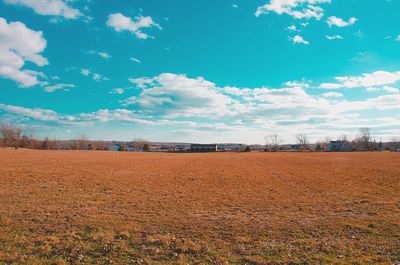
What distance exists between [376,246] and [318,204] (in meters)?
7.90

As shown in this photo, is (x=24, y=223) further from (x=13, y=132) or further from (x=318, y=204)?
(x=13, y=132)

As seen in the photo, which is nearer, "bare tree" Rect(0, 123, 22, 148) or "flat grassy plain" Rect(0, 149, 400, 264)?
"flat grassy plain" Rect(0, 149, 400, 264)

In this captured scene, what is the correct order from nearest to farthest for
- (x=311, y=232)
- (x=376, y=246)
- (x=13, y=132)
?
(x=376, y=246)
(x=311, y=232)
(x=13, y=132)

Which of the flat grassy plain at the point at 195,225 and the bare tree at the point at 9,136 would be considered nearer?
the flat grassy plain at the point at 195,225

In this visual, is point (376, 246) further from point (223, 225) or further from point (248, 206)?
point (248, 206)

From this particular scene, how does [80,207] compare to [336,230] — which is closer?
[336,230]

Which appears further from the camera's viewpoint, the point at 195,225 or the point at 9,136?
the point at 9,136

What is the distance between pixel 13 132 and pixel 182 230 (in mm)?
138506

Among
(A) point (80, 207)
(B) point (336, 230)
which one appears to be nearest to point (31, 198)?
(A) point (80, 207)

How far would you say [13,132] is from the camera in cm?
12175

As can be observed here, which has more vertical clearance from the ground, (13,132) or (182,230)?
(13,132)

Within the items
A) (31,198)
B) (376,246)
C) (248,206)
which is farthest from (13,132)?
(376,246)

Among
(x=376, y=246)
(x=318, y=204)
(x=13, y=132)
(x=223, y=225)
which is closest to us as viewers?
(x=376, y=246)

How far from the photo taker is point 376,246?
10180 millimetres
